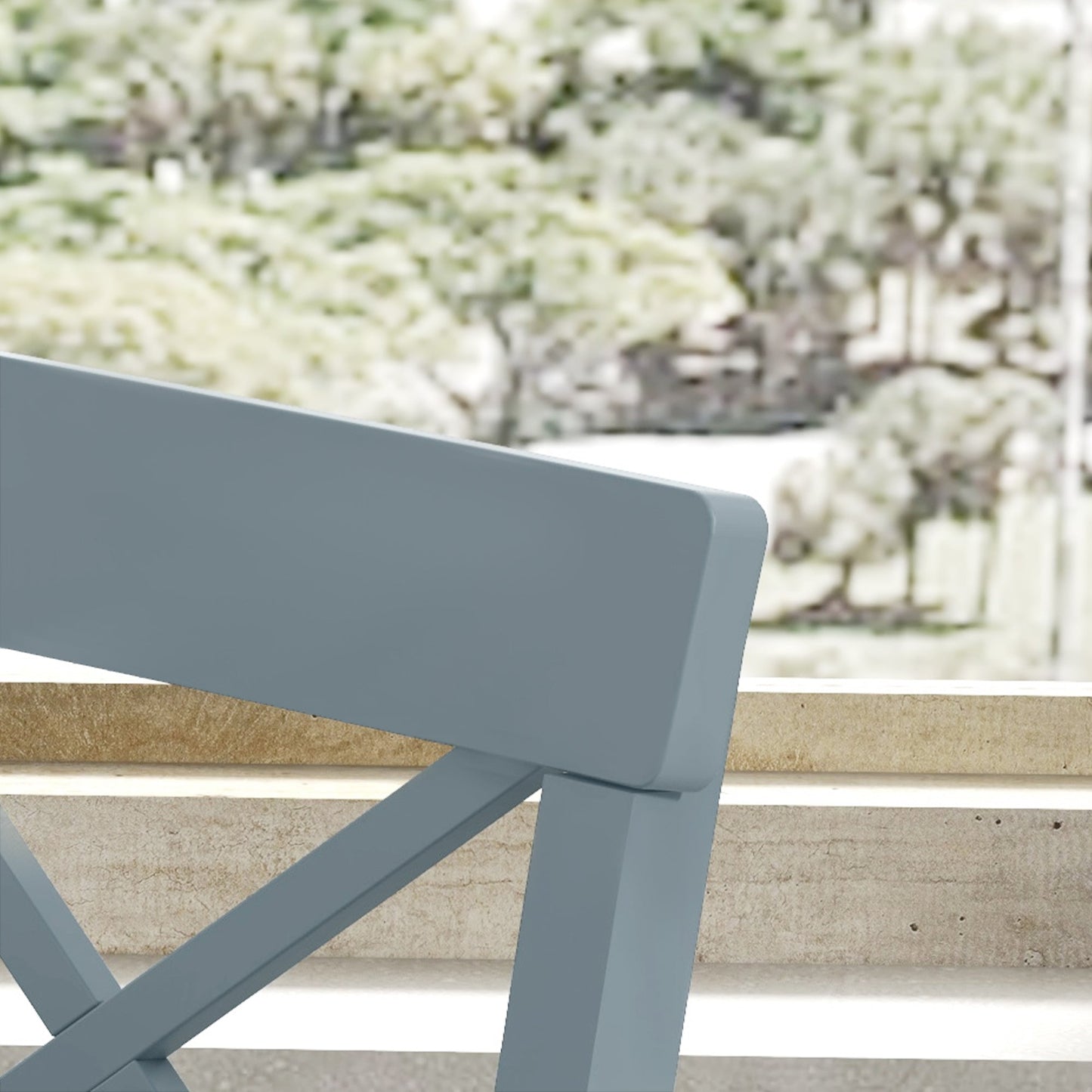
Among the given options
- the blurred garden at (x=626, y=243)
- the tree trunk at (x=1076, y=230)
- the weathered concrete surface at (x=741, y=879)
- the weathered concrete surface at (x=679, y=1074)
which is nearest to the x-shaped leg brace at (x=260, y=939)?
the weathered concrete surface at (x=679, y=1074)

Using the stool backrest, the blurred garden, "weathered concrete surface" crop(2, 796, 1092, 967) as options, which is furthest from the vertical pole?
the blurred garden

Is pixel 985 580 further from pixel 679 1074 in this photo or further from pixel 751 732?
pixel 679 1074

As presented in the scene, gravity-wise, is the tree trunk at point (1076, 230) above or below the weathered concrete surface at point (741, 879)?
above

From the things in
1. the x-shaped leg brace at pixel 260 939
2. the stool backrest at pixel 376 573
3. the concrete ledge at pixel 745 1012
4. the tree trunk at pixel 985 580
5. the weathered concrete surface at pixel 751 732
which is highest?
the stool backrest at pixel 376 573

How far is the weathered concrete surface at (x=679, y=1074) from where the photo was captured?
0.75 meters

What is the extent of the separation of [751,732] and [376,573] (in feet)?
2.80

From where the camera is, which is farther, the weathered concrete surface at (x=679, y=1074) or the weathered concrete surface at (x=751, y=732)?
the weathered concrete surface at (x=751, y=732)

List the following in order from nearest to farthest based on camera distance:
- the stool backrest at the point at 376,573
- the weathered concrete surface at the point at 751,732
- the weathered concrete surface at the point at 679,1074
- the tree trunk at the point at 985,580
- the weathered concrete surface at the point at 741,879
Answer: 1. the stool backrest at the point at 376,573
2. the weathered concrete surface at the point at 679,1074
3. the weathered concrete surface at the point at 741,879
4. the weathered concrete surface at the point at 751,732
5. the tree trunk at the point at 985,580

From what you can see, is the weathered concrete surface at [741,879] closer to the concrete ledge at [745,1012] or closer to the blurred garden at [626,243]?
the concrete ledge at [745,1012]

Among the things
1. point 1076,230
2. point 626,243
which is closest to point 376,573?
point 626,243

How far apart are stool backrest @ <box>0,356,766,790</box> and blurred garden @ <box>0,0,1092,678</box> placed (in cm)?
109

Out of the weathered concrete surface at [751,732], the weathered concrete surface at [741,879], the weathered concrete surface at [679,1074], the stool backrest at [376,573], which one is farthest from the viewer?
the weathered concrete surface at [751,732]

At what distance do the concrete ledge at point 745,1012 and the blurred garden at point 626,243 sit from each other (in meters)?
0.46

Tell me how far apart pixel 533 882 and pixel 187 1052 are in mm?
596
